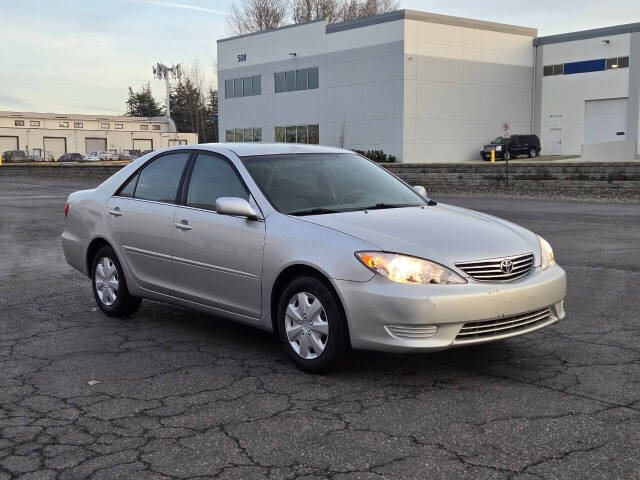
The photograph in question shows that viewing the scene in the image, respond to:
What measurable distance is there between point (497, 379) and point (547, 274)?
0.81 m

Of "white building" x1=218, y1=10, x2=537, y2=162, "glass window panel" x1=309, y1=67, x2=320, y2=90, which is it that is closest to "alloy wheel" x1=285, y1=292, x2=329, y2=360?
"white building" x1=218, y1=10, x2=537, y2=162

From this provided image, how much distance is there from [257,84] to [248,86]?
1.15m

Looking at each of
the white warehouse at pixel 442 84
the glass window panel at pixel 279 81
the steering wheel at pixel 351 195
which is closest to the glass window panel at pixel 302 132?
the white warehouse at pixel 442 84

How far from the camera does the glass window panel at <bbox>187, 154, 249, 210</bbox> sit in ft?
18.8

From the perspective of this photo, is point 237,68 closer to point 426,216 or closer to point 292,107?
point 292,107

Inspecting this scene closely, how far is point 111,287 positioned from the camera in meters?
6.82

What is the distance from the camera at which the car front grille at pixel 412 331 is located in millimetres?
4516

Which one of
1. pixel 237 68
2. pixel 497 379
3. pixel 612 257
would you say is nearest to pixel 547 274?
pixel 497 379

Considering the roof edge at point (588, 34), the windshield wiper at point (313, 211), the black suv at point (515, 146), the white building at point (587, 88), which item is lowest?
the windshield wiper at point (313, 211)

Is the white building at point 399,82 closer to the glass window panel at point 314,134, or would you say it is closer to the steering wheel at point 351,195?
the glass window panel at point 314,134

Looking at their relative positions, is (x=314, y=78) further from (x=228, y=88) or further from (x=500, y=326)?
(x=500, y=326)

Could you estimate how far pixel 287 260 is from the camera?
16.4 feet

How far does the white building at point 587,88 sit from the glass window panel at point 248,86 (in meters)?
21.6

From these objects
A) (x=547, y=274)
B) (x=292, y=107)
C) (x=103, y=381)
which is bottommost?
(x=103, y=381)
